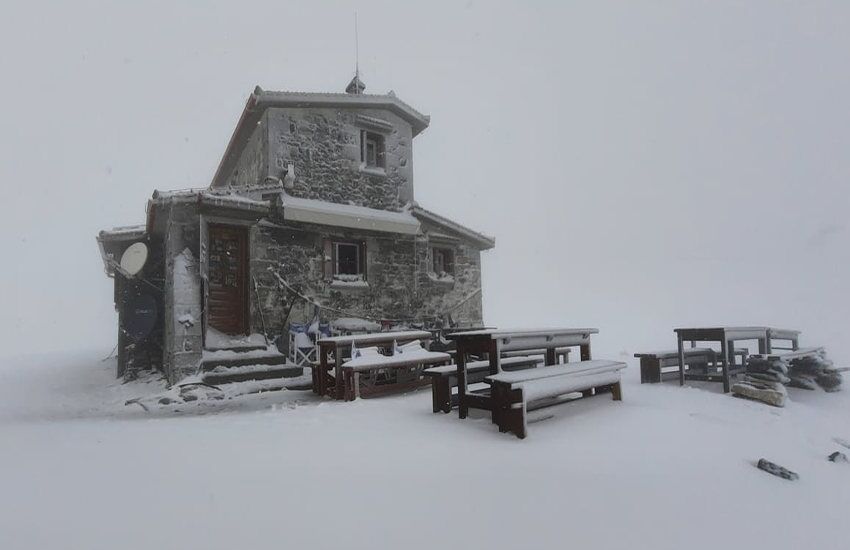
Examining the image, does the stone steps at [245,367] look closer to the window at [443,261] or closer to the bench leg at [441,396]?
the bench leg at [441,396]

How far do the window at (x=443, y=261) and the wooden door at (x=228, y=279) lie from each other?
535cm

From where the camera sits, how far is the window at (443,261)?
1262 centimetres

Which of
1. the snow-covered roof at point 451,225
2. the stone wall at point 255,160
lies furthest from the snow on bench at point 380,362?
the stone wall at point 255,160

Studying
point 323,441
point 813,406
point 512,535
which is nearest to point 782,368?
point 813,406

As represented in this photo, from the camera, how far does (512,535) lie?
2.52 metres

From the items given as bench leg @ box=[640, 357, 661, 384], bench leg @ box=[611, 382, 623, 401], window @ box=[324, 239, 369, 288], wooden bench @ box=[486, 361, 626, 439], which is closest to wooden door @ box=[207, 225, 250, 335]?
window @ box=[324, 239, 369, 288]

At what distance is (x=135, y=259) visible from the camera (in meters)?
9.43

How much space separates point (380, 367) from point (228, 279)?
15.2ft

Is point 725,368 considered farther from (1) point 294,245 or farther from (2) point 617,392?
(1) point 294,245

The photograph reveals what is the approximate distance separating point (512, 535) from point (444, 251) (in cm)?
1057

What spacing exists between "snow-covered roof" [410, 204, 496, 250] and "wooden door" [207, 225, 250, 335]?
15.6 ft

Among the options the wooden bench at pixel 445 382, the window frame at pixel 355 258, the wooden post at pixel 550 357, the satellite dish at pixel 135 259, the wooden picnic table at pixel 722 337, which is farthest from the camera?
the window frame at pixel 355 258

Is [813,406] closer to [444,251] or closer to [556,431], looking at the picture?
[556,431]

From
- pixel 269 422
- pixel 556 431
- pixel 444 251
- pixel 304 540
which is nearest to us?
pixel 304 540
